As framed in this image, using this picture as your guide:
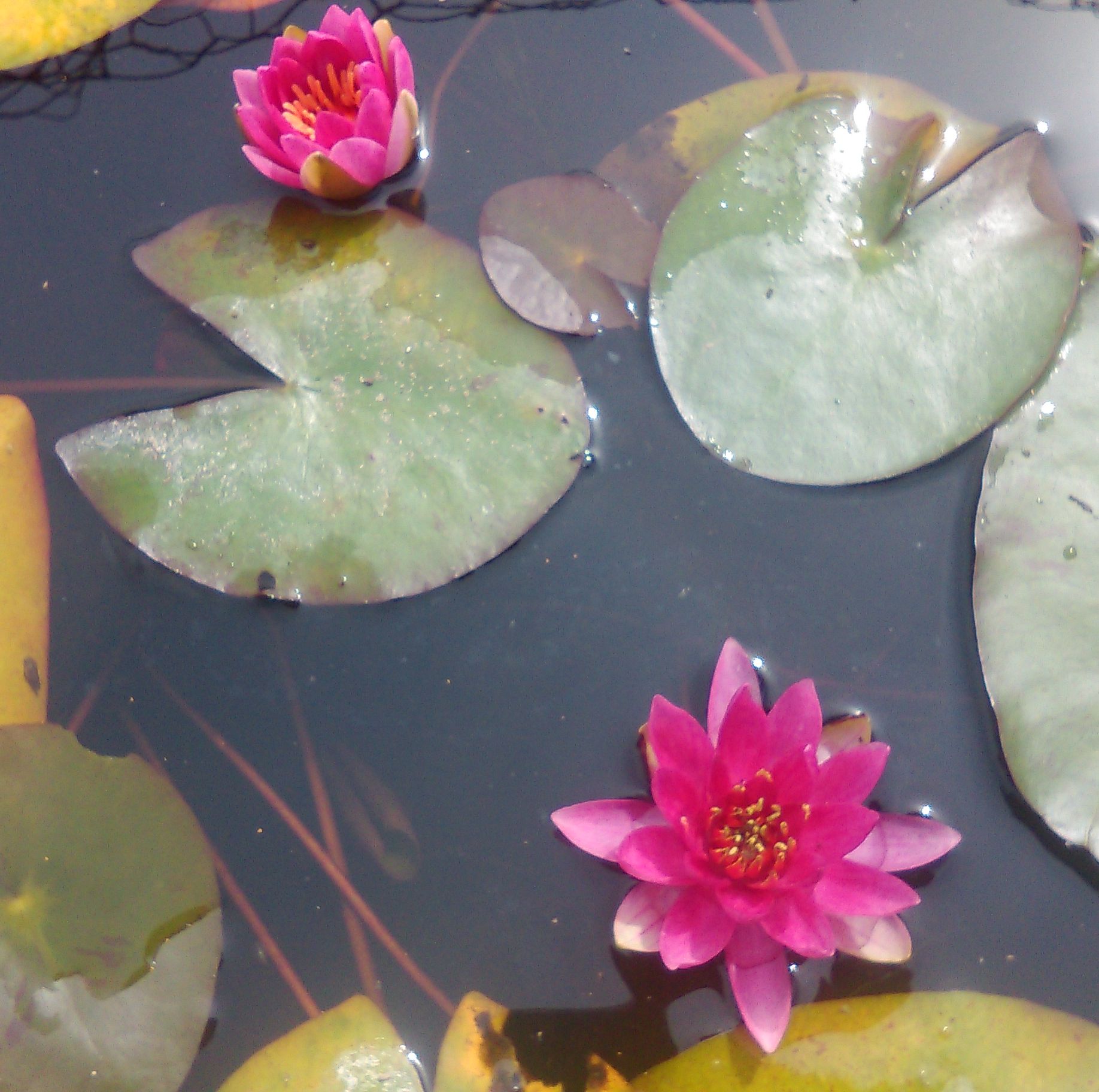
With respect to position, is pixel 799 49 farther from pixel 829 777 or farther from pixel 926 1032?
pixel 926 1032

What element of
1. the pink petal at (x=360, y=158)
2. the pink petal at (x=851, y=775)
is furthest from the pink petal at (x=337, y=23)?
the pink petal at (x=851, y=775)

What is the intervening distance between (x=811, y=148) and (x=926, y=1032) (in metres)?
1.69

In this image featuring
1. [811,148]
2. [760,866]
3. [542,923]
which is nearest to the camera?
[760,866]

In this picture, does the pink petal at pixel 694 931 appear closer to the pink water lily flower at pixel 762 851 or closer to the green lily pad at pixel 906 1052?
the pink water lily flower at pixel 762 851

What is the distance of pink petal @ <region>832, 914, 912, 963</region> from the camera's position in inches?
55.2

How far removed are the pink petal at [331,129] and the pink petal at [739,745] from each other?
140 centimetres

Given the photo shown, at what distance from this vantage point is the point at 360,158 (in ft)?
5.81

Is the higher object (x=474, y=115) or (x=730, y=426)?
(x=474, y=115)

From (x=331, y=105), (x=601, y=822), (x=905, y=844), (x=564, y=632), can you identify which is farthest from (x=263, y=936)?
(x=331, y=105)

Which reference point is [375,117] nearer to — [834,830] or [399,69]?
[399,69]

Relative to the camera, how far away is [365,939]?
5.26ft

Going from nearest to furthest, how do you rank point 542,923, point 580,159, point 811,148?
point 542,923 → point 811,148 → point 580,159

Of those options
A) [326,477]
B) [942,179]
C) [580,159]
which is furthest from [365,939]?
[942,179]

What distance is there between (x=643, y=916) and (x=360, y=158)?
1605mm
